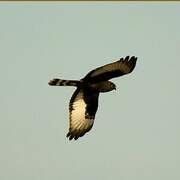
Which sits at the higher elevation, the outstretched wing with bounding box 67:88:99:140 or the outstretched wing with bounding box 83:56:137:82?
the outstretched wing with bounding box 83:56:137:82

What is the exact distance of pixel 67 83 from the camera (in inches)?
6265

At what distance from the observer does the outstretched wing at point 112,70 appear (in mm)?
159625

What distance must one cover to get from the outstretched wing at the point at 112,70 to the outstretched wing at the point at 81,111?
588 millimetres

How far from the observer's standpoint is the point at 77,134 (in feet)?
Answer: 524

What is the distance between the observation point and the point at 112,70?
160 meters

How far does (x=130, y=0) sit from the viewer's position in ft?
529

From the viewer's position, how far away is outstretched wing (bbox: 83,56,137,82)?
524 ft

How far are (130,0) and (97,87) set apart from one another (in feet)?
9.03

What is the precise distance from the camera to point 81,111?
16025 cm

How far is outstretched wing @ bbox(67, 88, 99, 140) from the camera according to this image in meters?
160

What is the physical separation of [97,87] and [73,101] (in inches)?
31.0

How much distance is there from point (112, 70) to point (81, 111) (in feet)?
4.68

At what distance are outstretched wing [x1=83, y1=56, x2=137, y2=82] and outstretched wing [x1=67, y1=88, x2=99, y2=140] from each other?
0.59 metres

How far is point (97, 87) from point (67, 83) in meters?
1.19
